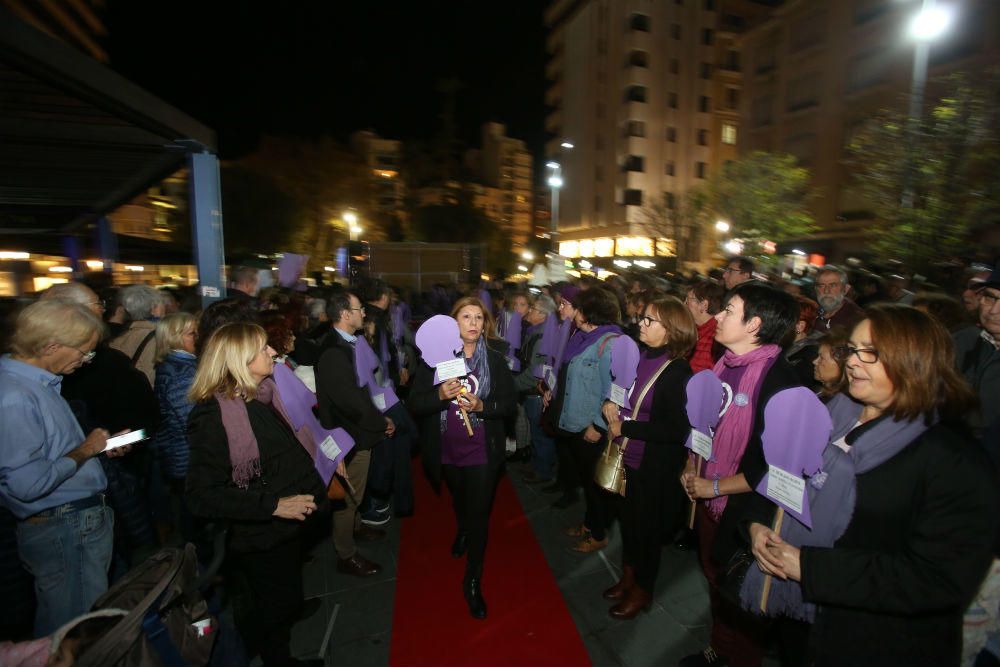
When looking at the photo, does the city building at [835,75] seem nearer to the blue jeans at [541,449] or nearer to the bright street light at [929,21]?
the bright street light at [929,21]

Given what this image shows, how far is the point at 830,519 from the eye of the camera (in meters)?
1.78

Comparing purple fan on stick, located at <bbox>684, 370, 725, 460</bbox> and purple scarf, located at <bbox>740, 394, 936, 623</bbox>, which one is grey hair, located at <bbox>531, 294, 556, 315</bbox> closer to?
purple fan on stick, located at <bbox>684, 370, 725, 460</bbox>

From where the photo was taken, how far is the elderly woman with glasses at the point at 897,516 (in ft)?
5.01

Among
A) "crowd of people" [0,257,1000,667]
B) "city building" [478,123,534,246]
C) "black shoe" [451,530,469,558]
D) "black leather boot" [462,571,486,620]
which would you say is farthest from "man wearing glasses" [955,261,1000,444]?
"city building" [478,123,534,246]

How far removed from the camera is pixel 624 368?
3.51 m

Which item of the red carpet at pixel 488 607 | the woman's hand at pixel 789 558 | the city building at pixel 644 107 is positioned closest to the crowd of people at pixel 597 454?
the woman's hand at pixel 789 558

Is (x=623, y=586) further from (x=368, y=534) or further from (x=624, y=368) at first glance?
(x=368, y=534)

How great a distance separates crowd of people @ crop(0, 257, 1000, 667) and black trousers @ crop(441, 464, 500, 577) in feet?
0.05

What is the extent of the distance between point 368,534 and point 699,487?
10.6 ft

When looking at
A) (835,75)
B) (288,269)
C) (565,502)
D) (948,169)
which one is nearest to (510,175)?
(835,75)

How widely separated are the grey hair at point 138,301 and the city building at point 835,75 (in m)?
26.5

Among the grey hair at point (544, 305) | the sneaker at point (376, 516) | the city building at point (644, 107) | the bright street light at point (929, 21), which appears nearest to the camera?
the sneaker at point (376, 516)

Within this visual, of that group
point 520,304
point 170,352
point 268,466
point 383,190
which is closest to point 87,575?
point 268,466

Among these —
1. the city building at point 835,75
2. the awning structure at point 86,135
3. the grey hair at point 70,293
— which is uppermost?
the city building at point 835,75
